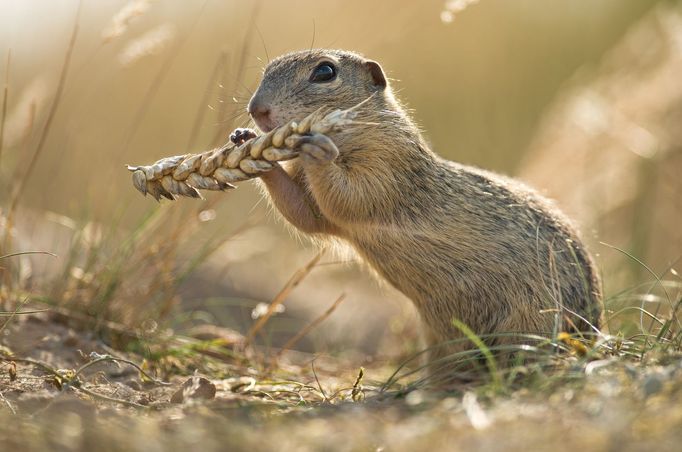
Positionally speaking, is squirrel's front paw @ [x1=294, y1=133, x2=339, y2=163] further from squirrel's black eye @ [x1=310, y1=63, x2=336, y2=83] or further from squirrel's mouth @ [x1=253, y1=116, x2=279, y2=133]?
squirrel's black eye @ [x1=310, y1=63, x2=336, y2=83]

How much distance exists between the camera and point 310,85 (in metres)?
4.34

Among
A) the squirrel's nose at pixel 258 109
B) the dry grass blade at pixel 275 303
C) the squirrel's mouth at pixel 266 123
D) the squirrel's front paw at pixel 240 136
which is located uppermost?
the squirrel's nose at pixel 258 109

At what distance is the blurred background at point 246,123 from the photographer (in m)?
4.79

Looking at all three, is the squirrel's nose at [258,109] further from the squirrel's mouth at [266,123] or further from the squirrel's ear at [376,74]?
the squirrel's ear at [376,74]

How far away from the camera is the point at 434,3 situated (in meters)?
6.93

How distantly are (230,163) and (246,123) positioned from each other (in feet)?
4.70

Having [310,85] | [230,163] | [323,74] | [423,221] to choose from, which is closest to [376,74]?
[323,74]

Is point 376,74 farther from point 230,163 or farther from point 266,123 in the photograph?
point 230,163

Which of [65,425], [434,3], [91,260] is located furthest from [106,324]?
[434,3]

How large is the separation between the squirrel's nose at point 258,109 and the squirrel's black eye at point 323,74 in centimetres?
39

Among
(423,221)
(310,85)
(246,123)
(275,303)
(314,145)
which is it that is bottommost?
(275,303)

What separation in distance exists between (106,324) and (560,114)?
5.05m

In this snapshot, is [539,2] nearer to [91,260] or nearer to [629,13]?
[629,13]

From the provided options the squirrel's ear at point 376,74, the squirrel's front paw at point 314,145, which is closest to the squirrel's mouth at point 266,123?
the squirrel's front paw at point 314,145
